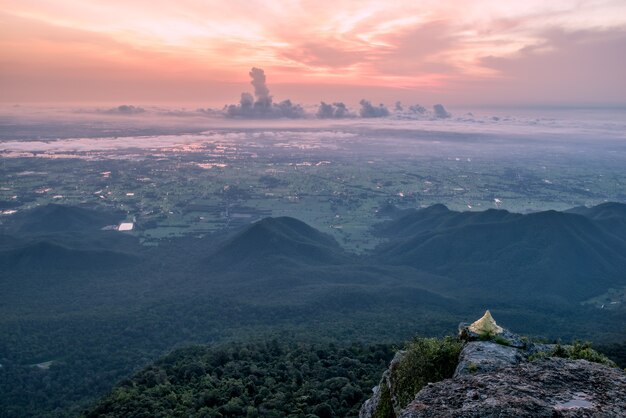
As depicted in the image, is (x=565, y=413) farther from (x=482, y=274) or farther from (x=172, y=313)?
(x=482, y=274)

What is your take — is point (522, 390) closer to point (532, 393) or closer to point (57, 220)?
point (532, 393)

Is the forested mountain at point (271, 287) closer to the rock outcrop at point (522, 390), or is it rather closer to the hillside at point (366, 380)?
the hillside at point (366, 380)

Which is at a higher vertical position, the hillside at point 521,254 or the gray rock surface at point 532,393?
the gray rock surface at point 532,393

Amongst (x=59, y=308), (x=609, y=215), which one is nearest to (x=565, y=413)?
(x=59, y=308)

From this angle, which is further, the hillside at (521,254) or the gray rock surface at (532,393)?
the hillside at (521,254)

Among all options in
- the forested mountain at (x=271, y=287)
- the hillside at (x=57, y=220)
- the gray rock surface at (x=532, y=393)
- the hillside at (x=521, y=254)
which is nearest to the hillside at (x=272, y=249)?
the forested mountain at (x=271, y=287)

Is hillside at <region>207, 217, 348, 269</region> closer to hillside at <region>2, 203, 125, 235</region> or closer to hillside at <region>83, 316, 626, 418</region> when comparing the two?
hillside at <region>2, 203, 125, 235</region>

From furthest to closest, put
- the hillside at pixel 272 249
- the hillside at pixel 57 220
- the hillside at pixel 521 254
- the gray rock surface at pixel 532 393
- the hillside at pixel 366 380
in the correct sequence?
the hillside at pixel 57 220
the hillside at pixel 272 249
the hillside at pixel 521 254
the hillside at pixel 366 380
the gray rock surface at pixel 532 393

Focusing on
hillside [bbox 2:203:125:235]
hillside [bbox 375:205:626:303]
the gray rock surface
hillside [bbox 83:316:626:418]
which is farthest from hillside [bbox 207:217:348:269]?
the gray rock surface
